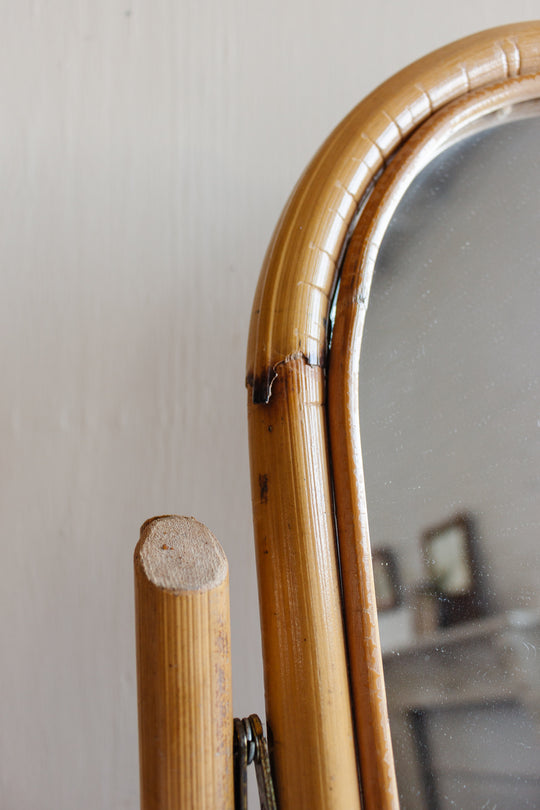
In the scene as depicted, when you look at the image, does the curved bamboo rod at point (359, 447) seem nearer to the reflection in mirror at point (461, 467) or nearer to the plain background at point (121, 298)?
the reflection in mirror at point (461, 467)

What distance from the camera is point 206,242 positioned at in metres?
0.42

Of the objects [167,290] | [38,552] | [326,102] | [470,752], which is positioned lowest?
[470,752]

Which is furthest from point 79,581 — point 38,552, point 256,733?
point 256,733

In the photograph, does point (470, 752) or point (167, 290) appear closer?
point (470, 752)

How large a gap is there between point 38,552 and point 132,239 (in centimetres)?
19

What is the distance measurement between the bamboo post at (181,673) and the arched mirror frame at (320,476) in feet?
0.10

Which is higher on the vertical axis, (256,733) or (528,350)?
(528,350)

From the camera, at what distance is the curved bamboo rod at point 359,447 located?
0.25 meters

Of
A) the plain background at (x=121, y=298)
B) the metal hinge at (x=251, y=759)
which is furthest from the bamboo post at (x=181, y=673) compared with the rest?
the plain background at (x=121, y=298)

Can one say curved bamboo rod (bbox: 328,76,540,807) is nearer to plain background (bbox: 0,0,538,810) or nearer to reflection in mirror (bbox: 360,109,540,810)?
reflection in mirror (bbox: 360,109,540,810)

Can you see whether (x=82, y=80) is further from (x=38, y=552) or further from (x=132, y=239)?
(x=38, y=552)

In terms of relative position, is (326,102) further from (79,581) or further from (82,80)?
(79,581)

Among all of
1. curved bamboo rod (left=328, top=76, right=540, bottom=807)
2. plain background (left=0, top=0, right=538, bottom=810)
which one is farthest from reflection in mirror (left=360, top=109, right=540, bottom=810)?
plain background (left=0, top=0, right=538, bottom=810)

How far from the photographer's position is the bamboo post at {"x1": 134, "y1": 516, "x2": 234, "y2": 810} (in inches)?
8.5
